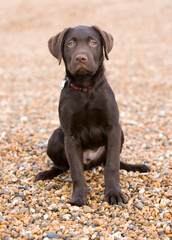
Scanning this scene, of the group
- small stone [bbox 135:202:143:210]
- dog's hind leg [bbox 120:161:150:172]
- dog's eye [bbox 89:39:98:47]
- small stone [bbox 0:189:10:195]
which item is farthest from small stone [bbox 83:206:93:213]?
dog's eye [bbox 89:39:98:47]

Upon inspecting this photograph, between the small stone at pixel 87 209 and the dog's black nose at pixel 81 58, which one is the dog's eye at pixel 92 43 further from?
the small stone at pixel 87 209

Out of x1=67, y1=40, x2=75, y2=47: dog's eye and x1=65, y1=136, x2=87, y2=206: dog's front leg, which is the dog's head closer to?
x1=67, y1=40, x2=75, y2=47: dog's eye

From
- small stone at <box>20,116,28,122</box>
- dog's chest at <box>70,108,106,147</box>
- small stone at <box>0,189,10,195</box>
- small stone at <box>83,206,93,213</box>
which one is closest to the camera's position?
small stone at <box>83,206,93,213</box>

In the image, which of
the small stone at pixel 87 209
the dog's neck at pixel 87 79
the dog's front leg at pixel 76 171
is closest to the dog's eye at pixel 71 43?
the dog's neck at pixel 87 79

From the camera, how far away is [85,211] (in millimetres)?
3738

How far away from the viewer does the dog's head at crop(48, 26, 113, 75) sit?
3.88 metres

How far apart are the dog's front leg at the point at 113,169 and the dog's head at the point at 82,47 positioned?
0.73 meters

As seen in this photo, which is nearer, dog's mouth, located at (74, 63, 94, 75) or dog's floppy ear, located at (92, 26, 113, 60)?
dog's mouth, located at (74, 63, 94, 75)

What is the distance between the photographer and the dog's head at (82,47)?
12.7 feet

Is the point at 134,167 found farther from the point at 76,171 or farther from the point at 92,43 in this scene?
the point at 92,43

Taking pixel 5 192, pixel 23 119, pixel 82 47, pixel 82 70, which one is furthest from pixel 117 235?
pixel 23 119

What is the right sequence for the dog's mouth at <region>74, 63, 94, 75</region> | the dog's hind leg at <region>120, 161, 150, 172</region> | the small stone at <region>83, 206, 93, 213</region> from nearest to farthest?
the small stone at <region>83, 206, 93, 213</region> < the dog's mouth at <region>74, 63, 94, 75</region> < the dog's hind leg at <region>120, 161, 150, 172</region>

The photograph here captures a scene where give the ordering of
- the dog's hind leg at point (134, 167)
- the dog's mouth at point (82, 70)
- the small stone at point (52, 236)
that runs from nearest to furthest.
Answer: the small stone at point (52, 236) < the dog's mouth at point (82, 70) < the dog's hind leg at point (134, 167)

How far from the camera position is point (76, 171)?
401cm
